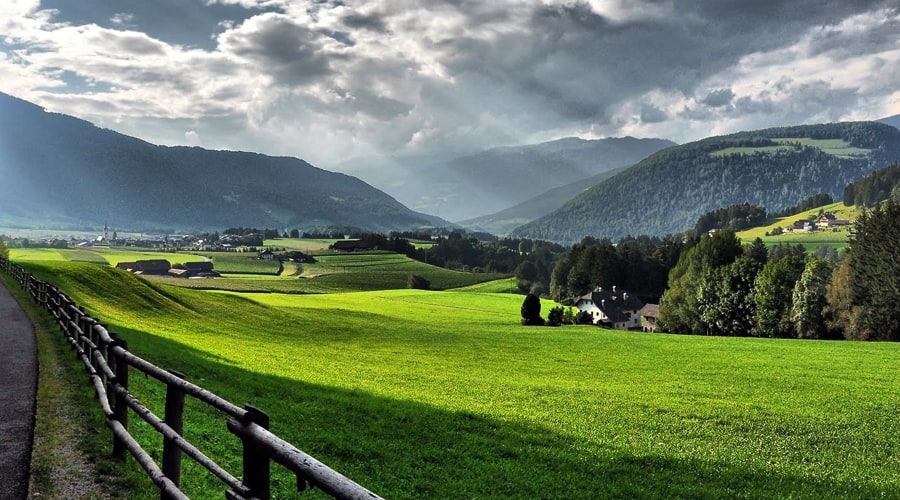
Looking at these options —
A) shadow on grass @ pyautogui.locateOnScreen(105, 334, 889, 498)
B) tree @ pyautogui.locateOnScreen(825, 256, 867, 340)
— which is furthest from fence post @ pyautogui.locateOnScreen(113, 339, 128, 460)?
tree @ pyautogui.locateOnScreen(825, 256, 867, 340)

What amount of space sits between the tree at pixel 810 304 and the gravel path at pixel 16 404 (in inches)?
3445

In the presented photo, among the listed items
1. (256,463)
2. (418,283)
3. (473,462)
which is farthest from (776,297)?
(256,463)

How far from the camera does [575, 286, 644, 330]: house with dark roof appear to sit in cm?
12950

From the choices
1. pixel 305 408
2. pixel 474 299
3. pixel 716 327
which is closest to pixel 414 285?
pixel 474 299

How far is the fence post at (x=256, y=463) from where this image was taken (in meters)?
5.07

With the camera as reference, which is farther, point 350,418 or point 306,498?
point 350,418

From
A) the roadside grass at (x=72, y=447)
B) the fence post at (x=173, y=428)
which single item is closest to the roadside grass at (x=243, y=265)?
the roadside grass at (x=72, y=447)

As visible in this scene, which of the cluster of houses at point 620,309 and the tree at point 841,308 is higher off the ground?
the tree at point 841,308

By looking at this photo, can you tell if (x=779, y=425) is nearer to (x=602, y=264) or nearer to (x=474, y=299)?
(x=474, y=299)

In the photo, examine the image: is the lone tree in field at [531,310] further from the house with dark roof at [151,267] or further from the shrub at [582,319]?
the house with dark roof at [151,267]

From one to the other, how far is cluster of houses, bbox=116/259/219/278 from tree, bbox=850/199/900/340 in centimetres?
13687

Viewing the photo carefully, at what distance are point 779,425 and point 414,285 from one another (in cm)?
13566

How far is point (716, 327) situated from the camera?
313ft

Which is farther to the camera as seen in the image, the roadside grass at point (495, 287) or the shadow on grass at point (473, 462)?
the roadside grass at point (495, 287)
